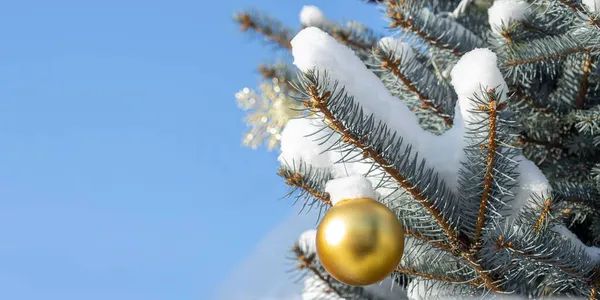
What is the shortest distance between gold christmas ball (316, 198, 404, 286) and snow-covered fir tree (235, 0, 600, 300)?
0.06m

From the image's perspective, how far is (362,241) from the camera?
0.75m

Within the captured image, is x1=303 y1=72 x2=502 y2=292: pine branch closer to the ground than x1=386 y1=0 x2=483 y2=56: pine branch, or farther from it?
closer to the ground

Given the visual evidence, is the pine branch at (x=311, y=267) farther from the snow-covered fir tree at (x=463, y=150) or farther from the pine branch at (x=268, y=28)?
the pine branch at (x=268, y=28)

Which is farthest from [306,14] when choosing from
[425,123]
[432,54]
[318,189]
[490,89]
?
[490,89]

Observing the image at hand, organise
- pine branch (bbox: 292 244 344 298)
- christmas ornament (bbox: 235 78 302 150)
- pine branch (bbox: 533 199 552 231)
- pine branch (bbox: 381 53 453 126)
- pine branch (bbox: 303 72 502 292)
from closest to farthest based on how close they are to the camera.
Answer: pine branch (bbox: 303 72 502 292) < pine branch (bbox: 533 199 552 231) < pine branch (bbox: 381 53 453 126) < pine branch (bbox: 292 244 344 298) < christmas ornament (bbox: 235 78 302 150)

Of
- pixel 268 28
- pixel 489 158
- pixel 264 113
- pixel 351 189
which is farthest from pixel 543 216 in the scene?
pixel 264 113

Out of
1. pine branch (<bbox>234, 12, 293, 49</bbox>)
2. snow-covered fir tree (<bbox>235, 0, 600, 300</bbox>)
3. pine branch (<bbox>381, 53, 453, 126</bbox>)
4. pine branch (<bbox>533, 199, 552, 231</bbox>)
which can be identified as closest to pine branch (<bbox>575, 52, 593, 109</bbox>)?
snow-covered fir tree (<bbox>235, 0, 600, 300</bbox>)

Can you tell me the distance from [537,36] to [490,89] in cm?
62

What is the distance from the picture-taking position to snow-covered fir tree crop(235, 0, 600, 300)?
803 millimetres

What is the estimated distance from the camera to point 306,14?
1.69m

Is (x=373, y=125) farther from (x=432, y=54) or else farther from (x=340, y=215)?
(x=432, y=54)

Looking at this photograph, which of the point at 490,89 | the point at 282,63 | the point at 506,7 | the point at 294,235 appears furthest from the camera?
the point at 294,235

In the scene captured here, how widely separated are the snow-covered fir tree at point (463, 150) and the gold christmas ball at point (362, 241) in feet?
0.19

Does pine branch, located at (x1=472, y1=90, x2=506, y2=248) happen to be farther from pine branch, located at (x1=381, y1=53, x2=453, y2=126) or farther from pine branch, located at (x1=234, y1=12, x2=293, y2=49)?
pine branch, located at (x1=234, y1=12, x2=293, y2=49)
